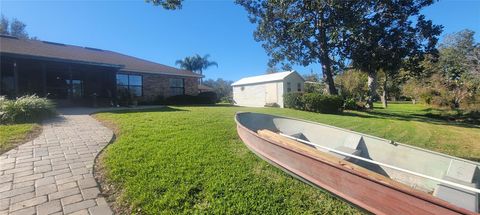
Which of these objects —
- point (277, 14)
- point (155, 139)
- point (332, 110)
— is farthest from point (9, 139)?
point (277, 14)

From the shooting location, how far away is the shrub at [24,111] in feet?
26.2

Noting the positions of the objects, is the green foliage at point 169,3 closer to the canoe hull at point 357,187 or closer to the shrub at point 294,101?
the canoe hull at point 357,187

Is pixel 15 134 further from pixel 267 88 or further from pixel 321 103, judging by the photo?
pixel 267 88

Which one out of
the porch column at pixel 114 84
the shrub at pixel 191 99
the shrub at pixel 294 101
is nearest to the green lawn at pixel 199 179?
the porch column at pixel 114 84

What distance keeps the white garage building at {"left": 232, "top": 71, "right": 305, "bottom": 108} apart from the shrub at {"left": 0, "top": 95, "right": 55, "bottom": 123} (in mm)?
18387

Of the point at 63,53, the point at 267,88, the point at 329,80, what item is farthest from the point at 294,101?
the point at 63,53

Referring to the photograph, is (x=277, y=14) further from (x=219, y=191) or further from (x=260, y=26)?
(x=219, y=191)

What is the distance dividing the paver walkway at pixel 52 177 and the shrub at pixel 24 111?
2.71 m

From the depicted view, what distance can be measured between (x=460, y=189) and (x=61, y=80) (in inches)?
740

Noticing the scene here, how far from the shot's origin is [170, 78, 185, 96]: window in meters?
20.8

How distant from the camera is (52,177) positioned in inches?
151

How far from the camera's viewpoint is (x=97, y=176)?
397 centimetres

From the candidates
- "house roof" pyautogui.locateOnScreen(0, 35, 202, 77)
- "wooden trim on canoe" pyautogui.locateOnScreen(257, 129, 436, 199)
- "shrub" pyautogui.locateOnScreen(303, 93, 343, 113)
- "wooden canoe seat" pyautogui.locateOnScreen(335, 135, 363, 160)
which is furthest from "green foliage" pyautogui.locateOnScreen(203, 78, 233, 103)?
"wooden trim on canoe" pyautogui.locateOnScreen(257, 129, 436, 199)

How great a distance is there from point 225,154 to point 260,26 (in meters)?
17.0
